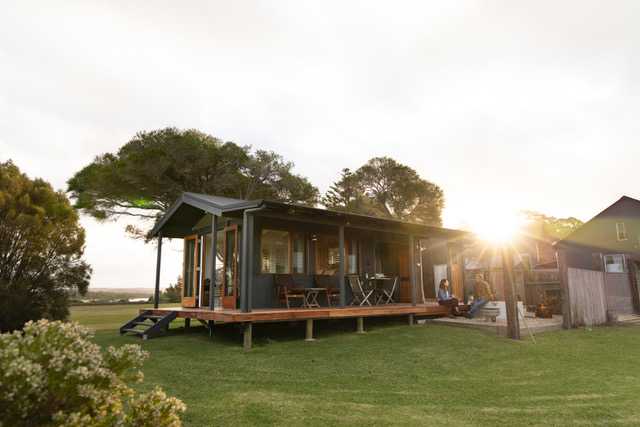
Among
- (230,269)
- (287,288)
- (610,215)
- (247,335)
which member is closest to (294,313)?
(247,335)

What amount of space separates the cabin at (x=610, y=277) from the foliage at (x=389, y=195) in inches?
356

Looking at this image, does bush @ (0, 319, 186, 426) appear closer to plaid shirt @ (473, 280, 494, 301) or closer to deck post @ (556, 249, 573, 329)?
plaid shirt @ (473, 280, 494, 301)

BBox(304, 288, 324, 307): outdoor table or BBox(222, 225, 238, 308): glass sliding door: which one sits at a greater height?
BBox(222, 225, 238, 308): glass sliding door

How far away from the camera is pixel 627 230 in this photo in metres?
21.3

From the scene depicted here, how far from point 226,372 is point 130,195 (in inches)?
501

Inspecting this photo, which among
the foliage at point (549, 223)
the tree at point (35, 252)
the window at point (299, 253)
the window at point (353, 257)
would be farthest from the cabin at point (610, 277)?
the foliage at point (549, 223)

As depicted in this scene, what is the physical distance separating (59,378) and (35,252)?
33.3ft

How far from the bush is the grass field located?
151 cm

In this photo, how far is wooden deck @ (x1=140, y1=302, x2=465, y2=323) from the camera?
7.00 m

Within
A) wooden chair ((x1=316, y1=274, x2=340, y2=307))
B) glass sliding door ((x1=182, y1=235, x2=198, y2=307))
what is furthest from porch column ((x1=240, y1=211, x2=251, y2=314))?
glass sliding door ((x1=182, y1=235, x2=198, y2=307))

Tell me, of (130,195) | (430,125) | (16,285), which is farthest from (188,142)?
(430,125)

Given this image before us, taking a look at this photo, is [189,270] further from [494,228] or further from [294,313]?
[494,228]

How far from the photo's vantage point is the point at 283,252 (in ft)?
30.6

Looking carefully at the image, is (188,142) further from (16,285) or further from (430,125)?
(430,125)
